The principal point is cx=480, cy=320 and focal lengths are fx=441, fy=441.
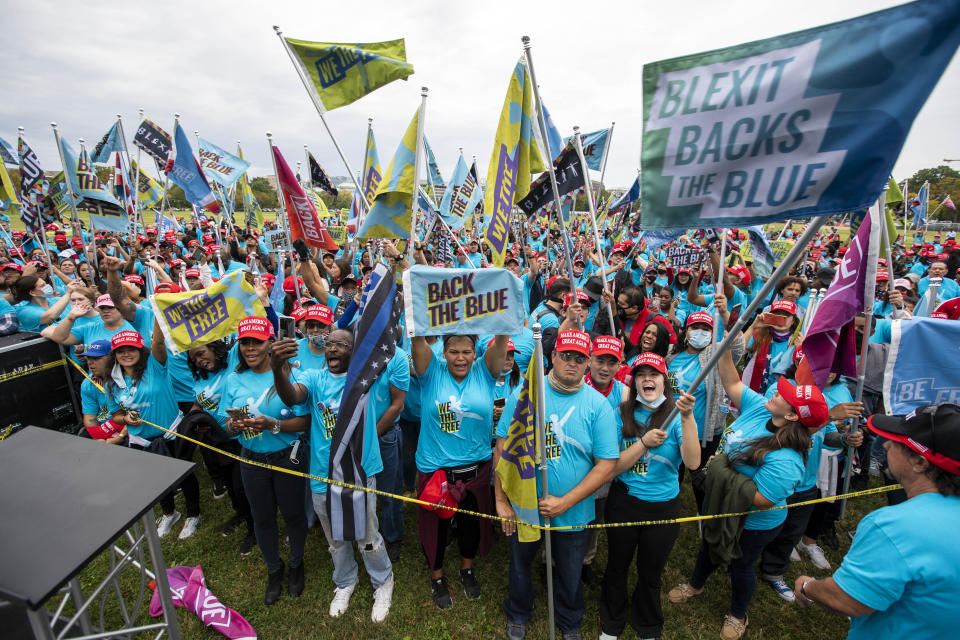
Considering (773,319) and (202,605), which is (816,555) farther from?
(202,605)

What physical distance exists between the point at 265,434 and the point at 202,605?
65.3 inches

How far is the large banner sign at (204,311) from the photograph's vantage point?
4.04 m

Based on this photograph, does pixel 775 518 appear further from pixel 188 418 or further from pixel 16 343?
pixel 16 343

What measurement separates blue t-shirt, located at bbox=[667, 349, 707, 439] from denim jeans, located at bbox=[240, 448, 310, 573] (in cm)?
376

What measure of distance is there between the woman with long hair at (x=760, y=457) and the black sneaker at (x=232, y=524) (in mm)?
4729

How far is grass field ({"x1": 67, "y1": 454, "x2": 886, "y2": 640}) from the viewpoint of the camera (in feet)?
12.5

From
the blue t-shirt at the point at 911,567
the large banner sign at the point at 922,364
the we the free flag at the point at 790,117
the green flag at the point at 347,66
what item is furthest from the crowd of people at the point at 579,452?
the green flag at the point at 347,66

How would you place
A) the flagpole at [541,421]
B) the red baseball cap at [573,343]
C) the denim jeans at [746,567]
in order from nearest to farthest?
the flagpole at [541,421]
the red baseball cap at [573,343]
the denim jeans at [746,567]

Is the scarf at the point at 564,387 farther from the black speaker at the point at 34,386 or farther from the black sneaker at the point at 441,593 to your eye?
the black speaker at the point at 34,386

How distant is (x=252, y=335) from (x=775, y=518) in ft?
14.8

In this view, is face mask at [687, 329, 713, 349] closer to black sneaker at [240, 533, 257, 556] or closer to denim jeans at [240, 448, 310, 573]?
denim jeans at [240, 448, 310, 573]

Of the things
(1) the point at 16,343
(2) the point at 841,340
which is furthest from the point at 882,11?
(1) the point at 16,343

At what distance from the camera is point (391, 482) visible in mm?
4555

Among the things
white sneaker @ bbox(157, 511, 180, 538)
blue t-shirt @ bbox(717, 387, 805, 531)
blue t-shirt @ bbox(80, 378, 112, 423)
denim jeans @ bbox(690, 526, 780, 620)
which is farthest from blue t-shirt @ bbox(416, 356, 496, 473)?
white sneaker @ bbox(157, 511, 180, 538)
